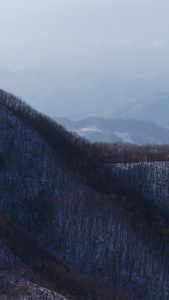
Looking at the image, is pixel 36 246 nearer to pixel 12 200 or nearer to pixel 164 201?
pixel 12 200

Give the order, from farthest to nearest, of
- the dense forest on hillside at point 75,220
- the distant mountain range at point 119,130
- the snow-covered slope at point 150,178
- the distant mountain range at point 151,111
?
1. the distant mountain range at point 151,111
2. the distant mountain range at point 119,130
3. the snow-covered slope at point 150,178
4. the dense forest on hillside at point 75,220

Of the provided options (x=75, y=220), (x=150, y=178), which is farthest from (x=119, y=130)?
(x=75, y=220)

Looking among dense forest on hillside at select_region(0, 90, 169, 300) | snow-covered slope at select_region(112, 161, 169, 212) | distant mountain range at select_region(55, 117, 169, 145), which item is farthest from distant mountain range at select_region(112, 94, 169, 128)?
dense forest on hillside at select_region(0, 90, 169, 300)

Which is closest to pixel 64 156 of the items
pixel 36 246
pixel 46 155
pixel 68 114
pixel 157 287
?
pixel 46 155

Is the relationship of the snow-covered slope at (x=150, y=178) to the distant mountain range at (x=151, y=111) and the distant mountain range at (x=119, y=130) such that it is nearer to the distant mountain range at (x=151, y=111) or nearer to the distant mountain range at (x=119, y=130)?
the distant mountain range at (x=119, y=130)

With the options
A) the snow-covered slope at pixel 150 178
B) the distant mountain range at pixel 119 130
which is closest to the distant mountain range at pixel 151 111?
the distant mountain range at pixel 119 130

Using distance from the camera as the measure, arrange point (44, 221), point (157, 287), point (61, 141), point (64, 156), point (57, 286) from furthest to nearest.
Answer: point (61, 141), point (64, 156), point (44, 221), point (157, 287), point (57, 286)
